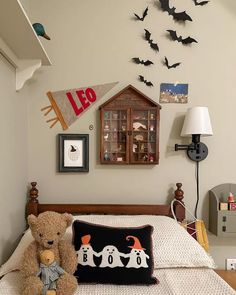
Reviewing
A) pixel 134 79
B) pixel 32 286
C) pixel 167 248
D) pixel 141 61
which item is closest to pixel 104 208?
pixel 167 248

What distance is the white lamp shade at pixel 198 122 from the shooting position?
171cm

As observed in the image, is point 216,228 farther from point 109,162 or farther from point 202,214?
point 109,162

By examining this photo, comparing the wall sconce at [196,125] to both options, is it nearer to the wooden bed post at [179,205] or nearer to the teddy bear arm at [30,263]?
the wooden bed post at [179,205]

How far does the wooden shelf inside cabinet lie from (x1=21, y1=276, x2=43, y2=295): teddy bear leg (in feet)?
3.39

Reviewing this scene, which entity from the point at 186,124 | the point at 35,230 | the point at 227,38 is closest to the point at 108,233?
the point at 35,230

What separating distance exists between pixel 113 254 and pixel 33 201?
757 mm

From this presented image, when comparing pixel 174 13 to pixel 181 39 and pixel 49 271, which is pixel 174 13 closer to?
pixel 181 39

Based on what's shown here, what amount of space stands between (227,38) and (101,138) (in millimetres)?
1082

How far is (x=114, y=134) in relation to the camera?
1834 mm

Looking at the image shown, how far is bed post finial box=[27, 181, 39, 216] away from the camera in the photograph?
1.76 meters

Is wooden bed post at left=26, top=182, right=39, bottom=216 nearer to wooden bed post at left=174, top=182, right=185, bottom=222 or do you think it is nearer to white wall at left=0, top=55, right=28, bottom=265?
white wall at left=0, top=55, right=28, bottom=265

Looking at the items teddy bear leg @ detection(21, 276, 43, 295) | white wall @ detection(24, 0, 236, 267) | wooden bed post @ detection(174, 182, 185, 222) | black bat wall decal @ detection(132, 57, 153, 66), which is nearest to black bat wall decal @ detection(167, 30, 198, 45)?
white wall @ detection(24, 0, 236, 267)

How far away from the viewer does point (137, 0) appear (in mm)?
1861

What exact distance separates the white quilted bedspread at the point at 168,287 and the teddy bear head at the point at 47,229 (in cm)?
22
